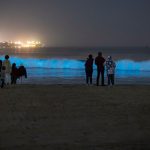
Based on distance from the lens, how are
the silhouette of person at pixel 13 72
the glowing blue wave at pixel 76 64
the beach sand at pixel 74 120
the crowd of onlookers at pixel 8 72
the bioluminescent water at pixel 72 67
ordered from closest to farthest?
the beach sand at pixel 74 120, the crowd of onlookers at pixel 8 72, the silhouette of person at pixel 13 72, the bioluminescent water at pixel 72 67, the glowing blue wave at pixel 76 64

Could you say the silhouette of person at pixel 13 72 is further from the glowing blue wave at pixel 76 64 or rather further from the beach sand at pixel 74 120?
the glowing blue wave at pixel 76 64

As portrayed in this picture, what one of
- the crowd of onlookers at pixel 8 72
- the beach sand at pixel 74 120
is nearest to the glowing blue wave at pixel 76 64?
the crowd of onlookers at pixel 8 72

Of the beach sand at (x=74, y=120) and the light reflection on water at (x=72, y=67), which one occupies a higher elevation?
the light reflection on water at (x=72, y=67)

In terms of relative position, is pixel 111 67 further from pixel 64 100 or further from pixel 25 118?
pixel 25 118

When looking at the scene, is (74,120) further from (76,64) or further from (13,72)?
(76,64)

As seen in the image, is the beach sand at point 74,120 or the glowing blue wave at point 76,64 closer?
the beach sand at point 74,120

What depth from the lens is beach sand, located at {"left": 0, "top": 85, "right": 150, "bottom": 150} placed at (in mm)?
8141

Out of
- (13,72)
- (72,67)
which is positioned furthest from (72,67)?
(13,72)

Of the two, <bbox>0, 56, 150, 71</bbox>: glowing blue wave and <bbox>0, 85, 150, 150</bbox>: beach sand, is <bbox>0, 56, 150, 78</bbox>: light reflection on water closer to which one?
<bbox>0, 56, 150, 71</bbox>: glowing blue wave

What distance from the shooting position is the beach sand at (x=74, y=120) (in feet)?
26.7

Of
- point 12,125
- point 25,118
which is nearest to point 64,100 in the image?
point 25,118

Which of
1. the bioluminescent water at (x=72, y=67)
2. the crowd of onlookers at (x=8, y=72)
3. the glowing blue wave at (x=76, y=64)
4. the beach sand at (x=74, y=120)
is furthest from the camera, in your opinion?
the glowing blue wave at (x=76, y=64)

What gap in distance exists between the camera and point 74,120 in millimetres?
10453

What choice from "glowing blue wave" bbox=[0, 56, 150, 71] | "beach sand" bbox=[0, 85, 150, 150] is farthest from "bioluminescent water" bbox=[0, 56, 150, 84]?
"beach sand" bbox=[0, 85, 150, 150]
